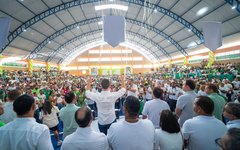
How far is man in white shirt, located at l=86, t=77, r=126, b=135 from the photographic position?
3.12m

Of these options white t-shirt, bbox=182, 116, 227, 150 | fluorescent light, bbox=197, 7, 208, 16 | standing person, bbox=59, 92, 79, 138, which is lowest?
standing person, bbox=59, 92, 79, 138

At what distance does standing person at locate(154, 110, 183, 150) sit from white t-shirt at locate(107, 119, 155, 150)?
0.67 feet

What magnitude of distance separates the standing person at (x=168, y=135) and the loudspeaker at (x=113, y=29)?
133 inches

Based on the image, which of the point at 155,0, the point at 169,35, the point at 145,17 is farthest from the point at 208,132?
the point at 169,35

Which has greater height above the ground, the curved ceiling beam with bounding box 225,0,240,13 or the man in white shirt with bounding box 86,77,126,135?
the curved ceiling beam with bounding box 225,0,240,13

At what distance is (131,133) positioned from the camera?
159cm

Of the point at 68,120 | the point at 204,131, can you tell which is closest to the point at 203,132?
the point at 204,131

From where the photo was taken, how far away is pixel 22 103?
1.58 meters

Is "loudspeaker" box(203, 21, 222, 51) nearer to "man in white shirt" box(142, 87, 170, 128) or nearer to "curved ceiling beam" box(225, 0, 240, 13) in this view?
"man in white shirt" box(142, 87, 170, 128)

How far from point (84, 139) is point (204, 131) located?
1.33m

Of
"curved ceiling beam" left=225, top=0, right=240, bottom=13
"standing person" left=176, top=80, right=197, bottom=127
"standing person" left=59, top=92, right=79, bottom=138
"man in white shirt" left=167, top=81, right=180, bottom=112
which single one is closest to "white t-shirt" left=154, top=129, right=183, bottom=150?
"standing person" left=176, top=80, right=197, bottom=127

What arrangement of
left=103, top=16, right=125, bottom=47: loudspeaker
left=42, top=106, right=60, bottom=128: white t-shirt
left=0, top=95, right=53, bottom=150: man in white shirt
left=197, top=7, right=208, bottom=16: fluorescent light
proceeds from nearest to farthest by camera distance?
1. left=0, top=95, right=53, bottom=150: man in white shirt
2. left=42, top=106, right=60, bottom=128: white t-shirt
3. left=103, top=16, right=125, bottom=47: loudspeaker
4. left=197, top=7, right=208, bottom=16: fluorescent light

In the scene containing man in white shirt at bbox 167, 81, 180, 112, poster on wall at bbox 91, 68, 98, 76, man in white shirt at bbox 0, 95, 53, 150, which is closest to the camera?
man in white shirt at bbox 0, 95, 53, 150

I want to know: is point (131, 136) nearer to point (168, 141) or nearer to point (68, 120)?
point (168, 141)
